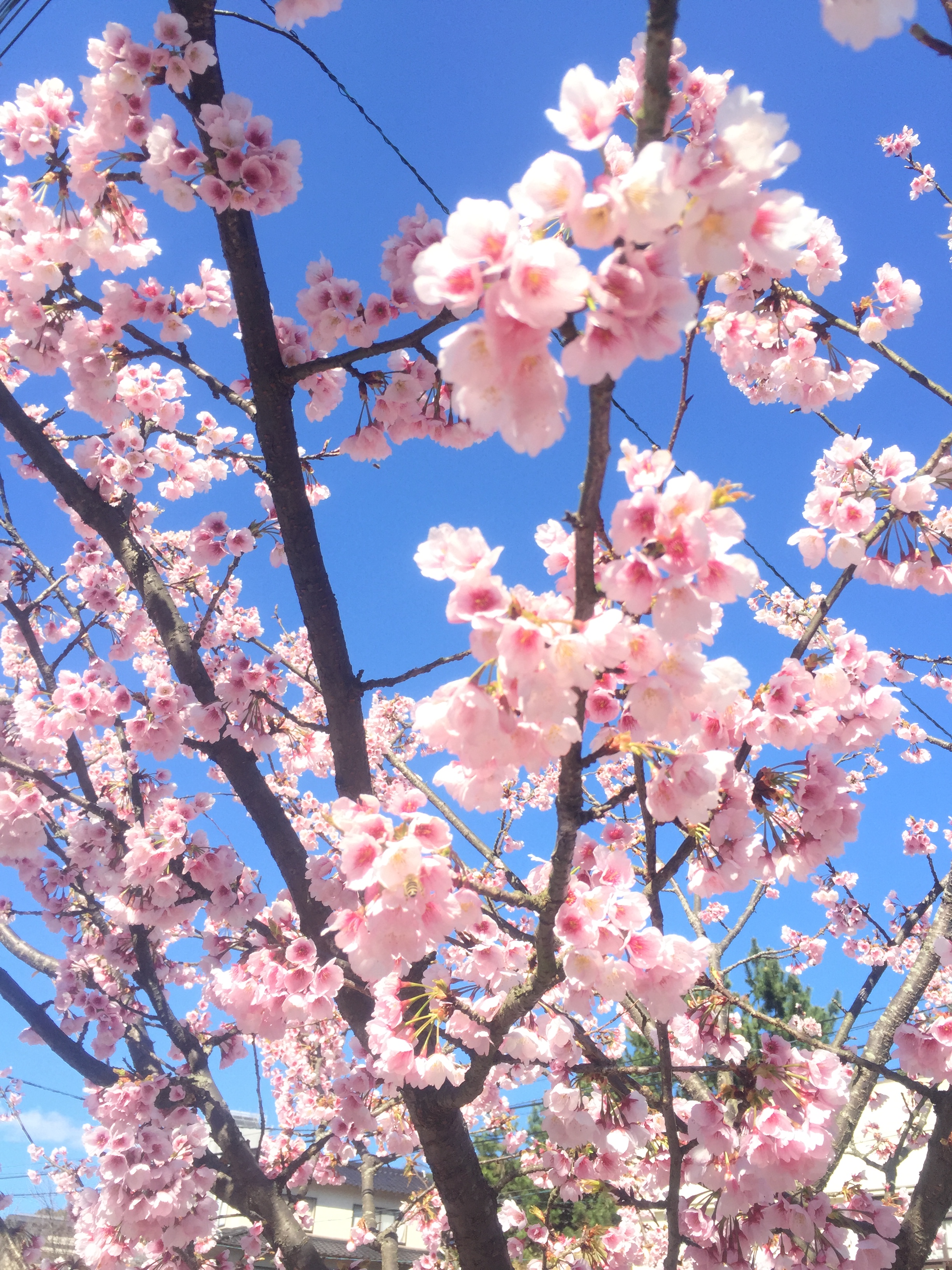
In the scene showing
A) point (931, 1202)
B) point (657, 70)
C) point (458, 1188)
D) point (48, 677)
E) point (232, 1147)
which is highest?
point (48, 677)

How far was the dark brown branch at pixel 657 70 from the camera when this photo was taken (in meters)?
1.05

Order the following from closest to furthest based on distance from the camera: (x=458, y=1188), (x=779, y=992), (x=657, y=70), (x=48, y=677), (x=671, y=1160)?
(x=657, y=70) → (x=671, y=1160) → (x=458, y=1188) → (x=48, y=677) → (x=779, y=992)

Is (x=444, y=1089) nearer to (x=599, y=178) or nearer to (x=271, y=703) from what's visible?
(x=271, y=703)

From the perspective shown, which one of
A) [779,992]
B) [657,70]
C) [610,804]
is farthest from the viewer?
[779,992]

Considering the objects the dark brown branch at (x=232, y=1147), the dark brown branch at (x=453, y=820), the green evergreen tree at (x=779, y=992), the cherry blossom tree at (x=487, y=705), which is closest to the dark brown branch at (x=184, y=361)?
the cherry blossom tree at (x=487, y=705)

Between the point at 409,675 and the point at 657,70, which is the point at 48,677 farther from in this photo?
the point at 657,70

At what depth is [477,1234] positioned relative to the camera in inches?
103

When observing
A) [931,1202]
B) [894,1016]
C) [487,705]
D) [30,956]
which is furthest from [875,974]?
[30,956]

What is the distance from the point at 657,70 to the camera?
107 cm

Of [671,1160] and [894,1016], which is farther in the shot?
[894,1016]

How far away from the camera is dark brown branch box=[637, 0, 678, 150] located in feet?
3.46

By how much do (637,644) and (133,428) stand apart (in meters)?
3.33

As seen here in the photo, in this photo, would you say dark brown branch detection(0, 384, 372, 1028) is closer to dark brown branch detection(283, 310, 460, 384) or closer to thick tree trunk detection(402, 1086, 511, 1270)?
thick tree trunk detection(402, 1086, 511, 1270)

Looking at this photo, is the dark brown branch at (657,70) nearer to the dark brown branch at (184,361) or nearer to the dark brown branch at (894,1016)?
the dark brown branch at (184,361)
